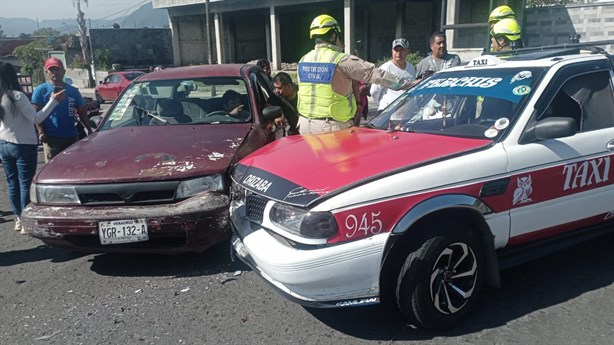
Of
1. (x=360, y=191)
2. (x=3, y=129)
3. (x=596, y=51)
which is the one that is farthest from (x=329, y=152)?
(x=3, y=129)

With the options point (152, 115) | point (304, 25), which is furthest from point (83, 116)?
point (304, 25)

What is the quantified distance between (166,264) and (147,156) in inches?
37.5

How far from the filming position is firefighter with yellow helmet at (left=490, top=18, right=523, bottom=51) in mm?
5676

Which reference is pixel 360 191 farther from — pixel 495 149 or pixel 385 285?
pixel 495 149

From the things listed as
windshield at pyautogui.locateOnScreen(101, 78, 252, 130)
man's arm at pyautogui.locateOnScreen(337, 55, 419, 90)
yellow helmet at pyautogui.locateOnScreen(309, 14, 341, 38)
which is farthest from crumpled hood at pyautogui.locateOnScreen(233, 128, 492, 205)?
windshield at pyautogui.locateOnScreen(101, 78, 252, 130)

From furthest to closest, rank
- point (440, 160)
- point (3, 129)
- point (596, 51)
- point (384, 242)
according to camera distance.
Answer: point (3, 129) → point (596, 51) → point (440, 160) → point (384, 242)

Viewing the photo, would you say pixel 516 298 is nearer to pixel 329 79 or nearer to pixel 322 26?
pixel 329 79

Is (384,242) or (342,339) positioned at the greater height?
(384,242)

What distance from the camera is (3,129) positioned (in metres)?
4.93

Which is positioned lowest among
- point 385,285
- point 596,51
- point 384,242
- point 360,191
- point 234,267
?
point 234,267

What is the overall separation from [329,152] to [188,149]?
4.75 ft

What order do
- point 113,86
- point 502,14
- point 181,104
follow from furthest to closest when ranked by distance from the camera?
1. point 113,86
2. point 502,14
3. point 181,104

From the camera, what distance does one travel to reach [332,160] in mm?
3283

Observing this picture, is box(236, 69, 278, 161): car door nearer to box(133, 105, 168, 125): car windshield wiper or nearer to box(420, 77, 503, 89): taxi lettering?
box(133, 105, 168, 125): car windshield wiper
